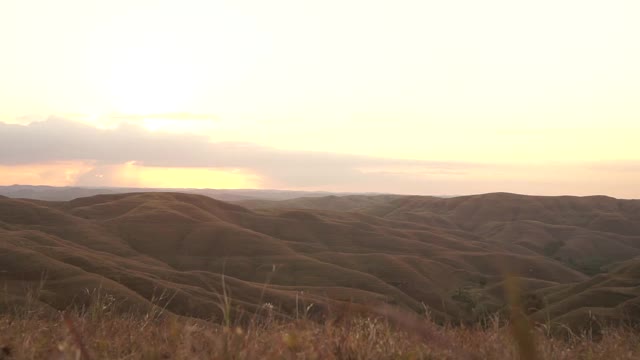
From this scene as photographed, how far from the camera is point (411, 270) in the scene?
13012 cm

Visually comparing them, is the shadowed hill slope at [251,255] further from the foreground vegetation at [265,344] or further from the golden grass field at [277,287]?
the foreground vegetation at [265,344]

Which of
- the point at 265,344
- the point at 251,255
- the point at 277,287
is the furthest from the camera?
the point at 251,255

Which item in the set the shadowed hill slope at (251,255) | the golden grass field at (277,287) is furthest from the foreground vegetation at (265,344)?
the shadowed hill slope at (251,255)

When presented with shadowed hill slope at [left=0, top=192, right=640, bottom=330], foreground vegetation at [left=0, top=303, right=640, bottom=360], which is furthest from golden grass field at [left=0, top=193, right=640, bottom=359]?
shadowed hill slope at [left=0, top=192, right=640, bottom=330]

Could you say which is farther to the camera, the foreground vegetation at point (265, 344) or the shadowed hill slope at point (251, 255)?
the shadowed hill slope at point (251, 255)

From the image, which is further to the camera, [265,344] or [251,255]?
[251,255]

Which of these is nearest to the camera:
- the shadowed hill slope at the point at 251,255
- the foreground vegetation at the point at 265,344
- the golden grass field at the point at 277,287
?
Result: the foreground vegetation at the point at 265,344

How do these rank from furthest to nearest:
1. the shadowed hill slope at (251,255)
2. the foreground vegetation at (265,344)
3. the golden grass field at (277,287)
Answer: the shadowed hill slope at (251,255) < the golden grass field at (277,287) < the foreground vegetation at (265,344)

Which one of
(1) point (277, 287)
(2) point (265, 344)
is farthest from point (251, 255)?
(2) point (265, 344)

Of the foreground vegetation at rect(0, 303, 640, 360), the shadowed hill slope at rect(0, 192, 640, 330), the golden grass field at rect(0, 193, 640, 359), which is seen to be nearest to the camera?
the foreground vegetation at rect(0, 303, 640, 360)

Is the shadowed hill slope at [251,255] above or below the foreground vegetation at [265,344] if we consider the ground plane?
below

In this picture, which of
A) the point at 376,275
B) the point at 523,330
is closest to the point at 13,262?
the point at 376,275

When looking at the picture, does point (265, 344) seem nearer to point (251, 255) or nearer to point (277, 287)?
point (277, 287)

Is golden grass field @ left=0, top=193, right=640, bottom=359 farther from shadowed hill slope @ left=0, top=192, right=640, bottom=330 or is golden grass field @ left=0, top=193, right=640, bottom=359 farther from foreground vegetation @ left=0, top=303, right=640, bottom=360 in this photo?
shadowed hill slope @ left=0, top=192, right=640, bottom=330
